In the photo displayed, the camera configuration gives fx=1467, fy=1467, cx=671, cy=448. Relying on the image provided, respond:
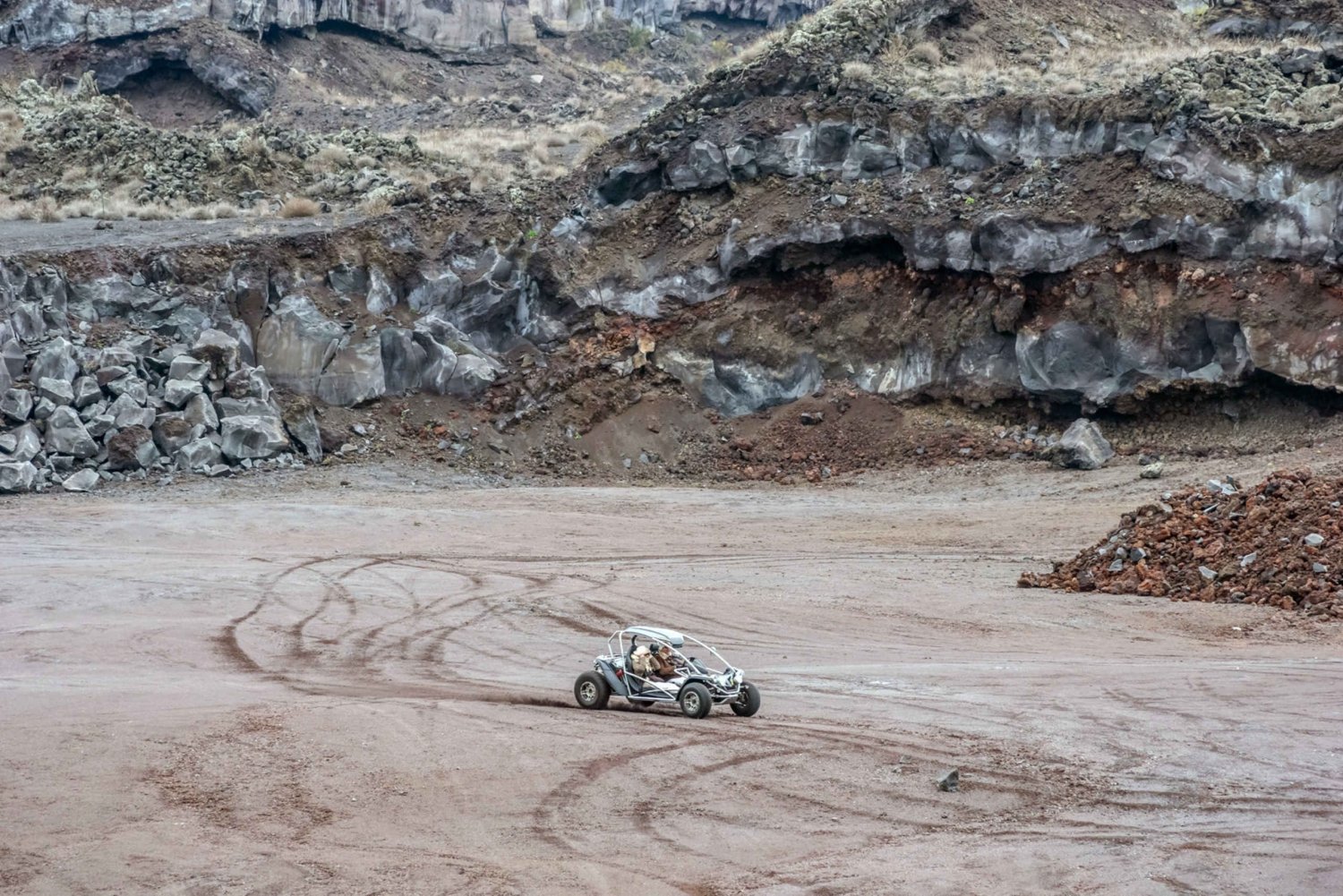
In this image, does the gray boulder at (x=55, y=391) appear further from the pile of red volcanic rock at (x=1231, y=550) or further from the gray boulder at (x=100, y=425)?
the pile of red volcanic rock at (x=1231, y=550)

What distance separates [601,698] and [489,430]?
18.1m

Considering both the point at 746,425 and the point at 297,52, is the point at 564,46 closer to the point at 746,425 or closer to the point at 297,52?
the point at 297,52

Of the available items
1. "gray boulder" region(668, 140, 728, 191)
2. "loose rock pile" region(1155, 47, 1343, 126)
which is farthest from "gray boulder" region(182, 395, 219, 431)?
"loose rock pile" region(1155, 47, 1343, 126)

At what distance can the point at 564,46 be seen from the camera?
2493 inches

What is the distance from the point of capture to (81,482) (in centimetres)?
2539

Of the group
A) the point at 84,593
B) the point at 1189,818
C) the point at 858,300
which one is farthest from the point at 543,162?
the point at 1189,818

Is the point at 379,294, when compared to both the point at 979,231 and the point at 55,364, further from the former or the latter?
the point at 979,231

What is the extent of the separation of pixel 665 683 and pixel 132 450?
55.7ft

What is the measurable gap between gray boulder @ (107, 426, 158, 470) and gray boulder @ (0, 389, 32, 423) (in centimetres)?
150

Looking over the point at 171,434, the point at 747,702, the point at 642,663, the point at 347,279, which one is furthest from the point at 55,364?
the point at 747,702

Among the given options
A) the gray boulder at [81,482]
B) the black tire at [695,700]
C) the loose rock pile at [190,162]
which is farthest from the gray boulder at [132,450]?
the black tire at [695,700]

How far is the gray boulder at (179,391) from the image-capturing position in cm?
2716

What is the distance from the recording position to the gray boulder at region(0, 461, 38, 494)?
2488 cm

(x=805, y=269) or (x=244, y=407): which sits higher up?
(x=805, y=269)
